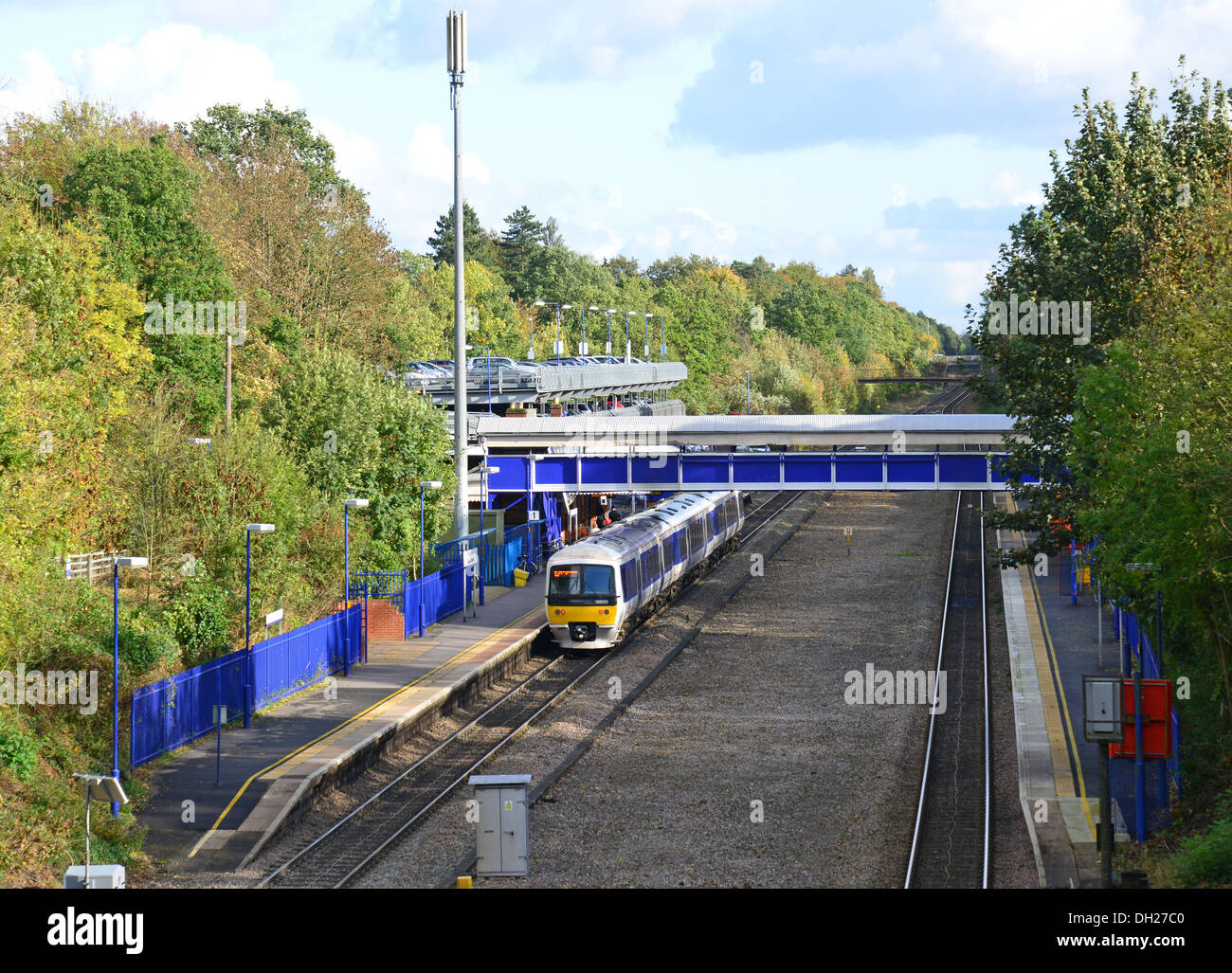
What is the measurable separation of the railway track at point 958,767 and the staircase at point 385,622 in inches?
574

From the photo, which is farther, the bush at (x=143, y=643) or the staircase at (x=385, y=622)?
the staircase at (x=385, y=622)

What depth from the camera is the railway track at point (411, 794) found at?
18.0 m

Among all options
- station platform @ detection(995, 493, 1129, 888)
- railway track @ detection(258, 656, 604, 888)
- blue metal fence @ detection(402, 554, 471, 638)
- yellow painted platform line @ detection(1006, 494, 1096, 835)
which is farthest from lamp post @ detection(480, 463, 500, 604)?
yellow painted platform line @ detection(1006, 494, 1096, 835)

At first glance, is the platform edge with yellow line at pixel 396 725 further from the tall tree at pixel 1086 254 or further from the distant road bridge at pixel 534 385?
the distant road bridge at pixel 534 385

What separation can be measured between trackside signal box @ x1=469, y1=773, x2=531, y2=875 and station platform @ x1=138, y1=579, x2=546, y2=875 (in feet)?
16.0

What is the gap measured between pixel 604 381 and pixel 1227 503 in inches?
2205

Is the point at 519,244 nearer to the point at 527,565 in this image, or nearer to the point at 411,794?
the point at 527,565

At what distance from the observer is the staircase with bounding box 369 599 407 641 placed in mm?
34625

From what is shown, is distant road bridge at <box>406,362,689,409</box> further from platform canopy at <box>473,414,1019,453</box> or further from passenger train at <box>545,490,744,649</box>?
passenger train at <box>545,490,744,649</box>

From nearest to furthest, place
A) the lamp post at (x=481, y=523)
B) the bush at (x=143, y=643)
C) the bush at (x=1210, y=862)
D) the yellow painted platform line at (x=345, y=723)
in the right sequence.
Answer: the bush at (x=1210, y=862), the yellow painted platform line at (x=345, y=723), the bush at (x=143, y=643), the lamp post at (x=481, y=523)

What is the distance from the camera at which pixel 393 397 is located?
1481 inches

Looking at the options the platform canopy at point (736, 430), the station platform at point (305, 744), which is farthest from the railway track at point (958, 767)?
the station platform at point (305, 744)
